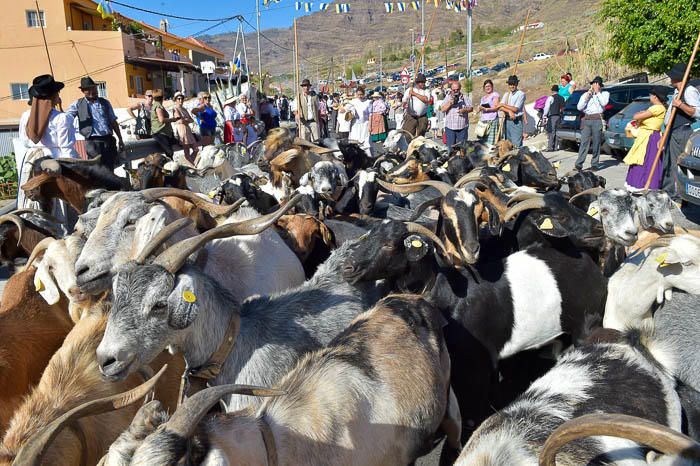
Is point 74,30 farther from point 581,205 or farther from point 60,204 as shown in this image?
point 581,205

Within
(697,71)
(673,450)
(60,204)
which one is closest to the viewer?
(673,450)

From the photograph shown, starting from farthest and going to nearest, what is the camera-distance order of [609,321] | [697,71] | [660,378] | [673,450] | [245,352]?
[697,71] < [609,321] < [245,352] < [660,378] < [673,450]

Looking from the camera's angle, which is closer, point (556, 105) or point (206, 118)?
point (206, 118)

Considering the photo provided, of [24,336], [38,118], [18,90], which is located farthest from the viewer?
[18,90]

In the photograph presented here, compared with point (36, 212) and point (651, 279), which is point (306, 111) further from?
point (651, 279)

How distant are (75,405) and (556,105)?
600 inches

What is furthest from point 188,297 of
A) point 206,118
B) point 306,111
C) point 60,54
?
point 60,54

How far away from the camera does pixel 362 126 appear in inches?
507

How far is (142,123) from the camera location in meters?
13.6

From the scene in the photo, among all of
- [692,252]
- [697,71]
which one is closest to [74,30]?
[697,71]

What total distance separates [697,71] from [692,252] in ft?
49.4

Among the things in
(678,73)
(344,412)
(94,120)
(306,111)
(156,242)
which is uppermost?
(678,73)

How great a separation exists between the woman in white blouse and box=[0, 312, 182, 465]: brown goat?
404cm

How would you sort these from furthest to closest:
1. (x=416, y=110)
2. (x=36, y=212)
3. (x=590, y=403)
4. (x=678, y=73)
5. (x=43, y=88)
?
(x=416, y=110) < (x=678, y=73) < (x=43, y=88) < (x=36, y=212) < (x=590, y=403)
